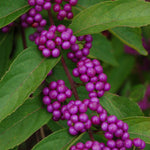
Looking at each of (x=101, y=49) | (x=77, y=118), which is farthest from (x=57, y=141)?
(x=101, y=49)

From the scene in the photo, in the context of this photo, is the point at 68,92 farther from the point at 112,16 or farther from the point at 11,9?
the point at 11,9

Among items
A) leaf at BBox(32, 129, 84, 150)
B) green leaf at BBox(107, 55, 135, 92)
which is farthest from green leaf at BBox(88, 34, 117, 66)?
green leaf at BBox(107, 55, 135, 92)

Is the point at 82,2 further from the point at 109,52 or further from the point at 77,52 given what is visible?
the point at 109,52

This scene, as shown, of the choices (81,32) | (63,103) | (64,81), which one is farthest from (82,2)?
(63,103)

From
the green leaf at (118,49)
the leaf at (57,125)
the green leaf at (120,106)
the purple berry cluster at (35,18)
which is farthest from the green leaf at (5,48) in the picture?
the green leaf at (118,49)

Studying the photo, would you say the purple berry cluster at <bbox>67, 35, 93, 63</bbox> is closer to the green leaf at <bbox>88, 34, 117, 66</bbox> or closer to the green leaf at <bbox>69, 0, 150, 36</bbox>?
the green leaf at <bbox>69, 0, 150, 36</bbox>

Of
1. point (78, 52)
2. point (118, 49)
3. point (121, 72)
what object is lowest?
point (121, 72)
